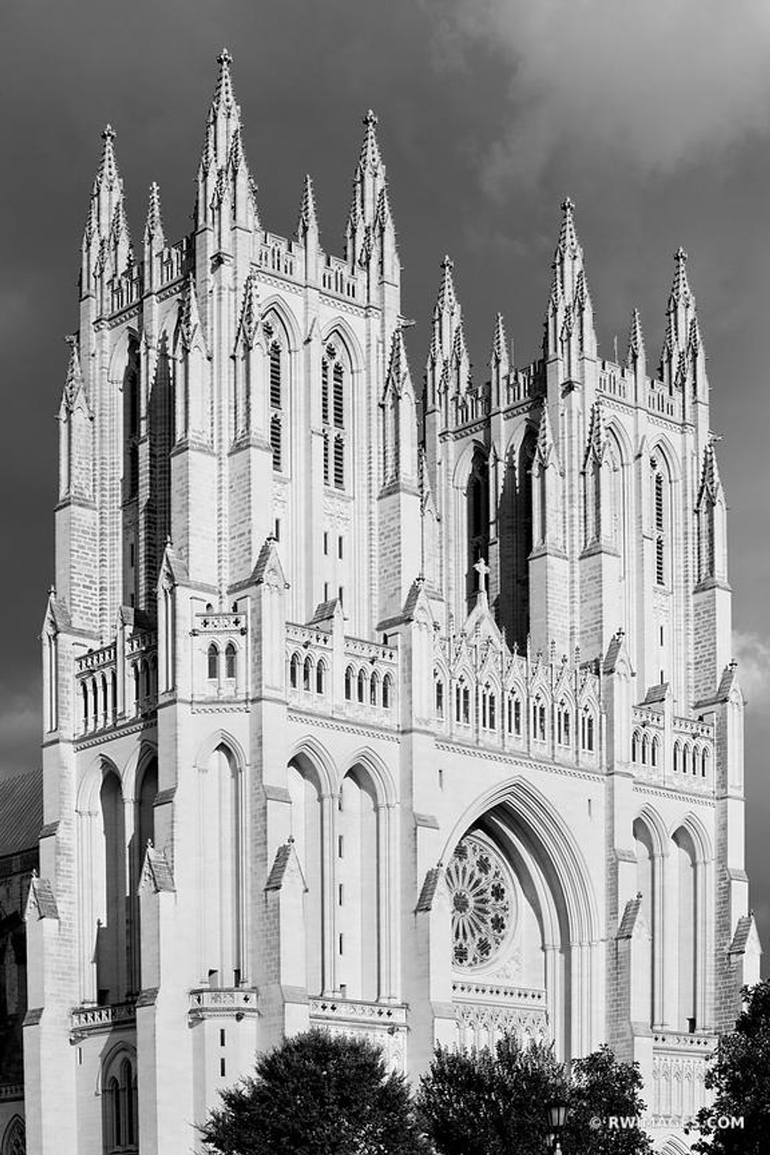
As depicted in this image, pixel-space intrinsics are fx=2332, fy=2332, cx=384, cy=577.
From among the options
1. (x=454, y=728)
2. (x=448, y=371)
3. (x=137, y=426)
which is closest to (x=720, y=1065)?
(x=454, y=728)

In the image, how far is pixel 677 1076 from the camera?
83.6 metres

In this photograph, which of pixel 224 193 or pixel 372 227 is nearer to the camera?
pixel 224 193

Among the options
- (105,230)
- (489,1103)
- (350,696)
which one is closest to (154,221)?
(105,230)

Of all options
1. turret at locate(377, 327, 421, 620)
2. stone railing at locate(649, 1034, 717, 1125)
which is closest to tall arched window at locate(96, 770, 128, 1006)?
turret at locate(377, 327, 421, 620)

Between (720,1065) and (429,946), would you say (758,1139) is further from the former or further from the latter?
(429,946)

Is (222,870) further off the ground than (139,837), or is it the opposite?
(139,837)

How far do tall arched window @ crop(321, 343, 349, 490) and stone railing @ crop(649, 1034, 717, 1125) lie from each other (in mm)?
23284

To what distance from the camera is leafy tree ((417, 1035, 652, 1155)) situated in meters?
63.2

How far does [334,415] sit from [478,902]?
710 inches

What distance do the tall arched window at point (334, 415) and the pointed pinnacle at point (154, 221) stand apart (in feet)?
22.9

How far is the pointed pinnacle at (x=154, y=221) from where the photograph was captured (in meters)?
80.9

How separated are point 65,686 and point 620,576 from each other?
23419 millimetres

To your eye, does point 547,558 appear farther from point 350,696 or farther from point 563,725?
point 350,696

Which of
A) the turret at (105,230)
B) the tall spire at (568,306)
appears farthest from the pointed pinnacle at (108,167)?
the tall spire at (568,306)
